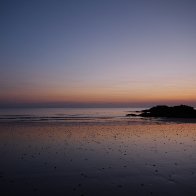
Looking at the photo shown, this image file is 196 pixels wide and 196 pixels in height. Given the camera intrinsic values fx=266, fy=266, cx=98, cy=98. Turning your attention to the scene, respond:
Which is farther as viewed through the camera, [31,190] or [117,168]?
[117,168]

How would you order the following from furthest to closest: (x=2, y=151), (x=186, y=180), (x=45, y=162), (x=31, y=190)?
(x=2, y=151), (x=45, y=162), (x=186, y=180), (x=31, y=190)

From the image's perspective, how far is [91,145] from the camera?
23.4 m

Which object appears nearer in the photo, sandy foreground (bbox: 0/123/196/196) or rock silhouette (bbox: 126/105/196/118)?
sandy foreground (bbox: 0/123/196/196)

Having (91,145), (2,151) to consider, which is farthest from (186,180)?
(2,151)

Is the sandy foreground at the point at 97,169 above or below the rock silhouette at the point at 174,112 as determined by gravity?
below

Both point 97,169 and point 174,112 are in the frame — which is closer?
point 97,169

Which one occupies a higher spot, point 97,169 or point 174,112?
point 174,112

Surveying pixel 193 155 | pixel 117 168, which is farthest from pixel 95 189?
pixel 193 155

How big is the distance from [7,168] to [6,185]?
335 cm

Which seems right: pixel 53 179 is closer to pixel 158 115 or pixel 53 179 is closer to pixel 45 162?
pixel 45 162

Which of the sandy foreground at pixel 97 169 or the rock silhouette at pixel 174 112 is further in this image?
the rock silhouette at pixel 174 112

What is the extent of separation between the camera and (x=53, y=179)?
13.0 meters

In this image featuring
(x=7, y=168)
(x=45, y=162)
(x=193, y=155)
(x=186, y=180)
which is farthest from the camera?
(x=193, y=155)

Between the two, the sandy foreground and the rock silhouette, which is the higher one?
the rock silhouette
